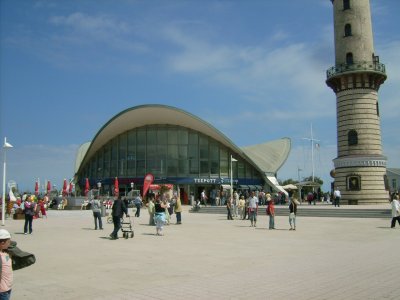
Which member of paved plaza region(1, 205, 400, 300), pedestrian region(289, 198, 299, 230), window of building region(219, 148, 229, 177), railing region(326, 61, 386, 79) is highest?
railing region(326, 61, 386, 79)

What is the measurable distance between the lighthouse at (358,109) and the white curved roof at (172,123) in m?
18.5

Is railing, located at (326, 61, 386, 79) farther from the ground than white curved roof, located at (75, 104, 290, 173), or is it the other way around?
railing, located at (326, 61, 386, 79)

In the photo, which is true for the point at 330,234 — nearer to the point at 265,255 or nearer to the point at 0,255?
the point at 265,255

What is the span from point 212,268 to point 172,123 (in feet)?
144

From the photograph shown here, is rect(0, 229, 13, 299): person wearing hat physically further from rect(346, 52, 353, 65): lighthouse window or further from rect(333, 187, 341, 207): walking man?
rect(346, 52, 353, 65): lighthouse window

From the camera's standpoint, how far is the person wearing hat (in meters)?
4.64

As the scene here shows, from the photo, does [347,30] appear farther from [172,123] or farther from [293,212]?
[172,123]

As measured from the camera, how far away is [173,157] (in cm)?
5209

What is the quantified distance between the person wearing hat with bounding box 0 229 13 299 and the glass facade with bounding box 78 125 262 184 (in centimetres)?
4680

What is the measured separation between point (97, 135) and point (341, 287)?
4855 centimetres

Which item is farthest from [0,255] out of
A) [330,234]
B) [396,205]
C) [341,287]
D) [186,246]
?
[396,205]

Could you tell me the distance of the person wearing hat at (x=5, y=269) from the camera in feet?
15.2

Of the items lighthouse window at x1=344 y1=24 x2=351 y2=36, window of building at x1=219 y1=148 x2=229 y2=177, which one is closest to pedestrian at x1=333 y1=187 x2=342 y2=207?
lighthouse window at x1=344 y1=24 x2=351 y2=36

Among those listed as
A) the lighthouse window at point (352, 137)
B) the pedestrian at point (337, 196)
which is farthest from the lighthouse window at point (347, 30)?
the pedestrian at point (337, 196)
